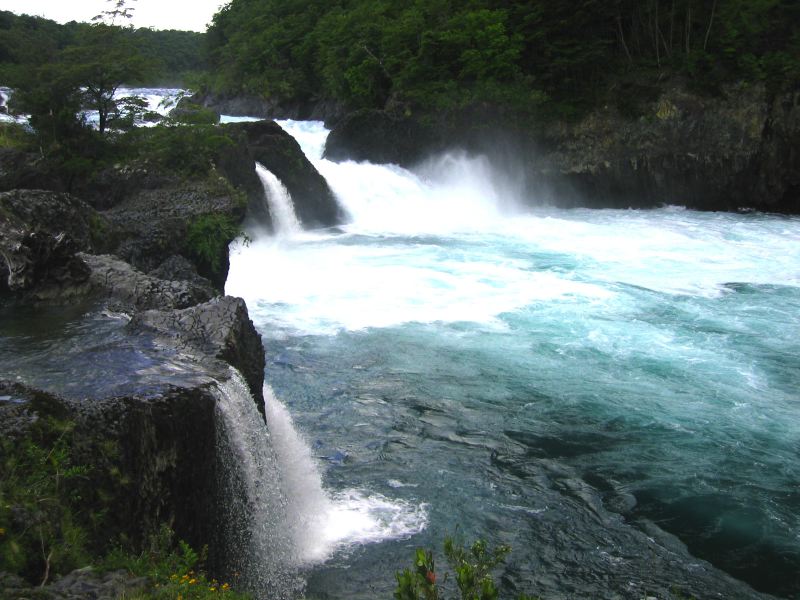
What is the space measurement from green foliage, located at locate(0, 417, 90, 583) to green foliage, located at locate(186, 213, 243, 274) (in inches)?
294

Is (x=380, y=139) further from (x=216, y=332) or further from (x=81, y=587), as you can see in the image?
(x=81, y=587)

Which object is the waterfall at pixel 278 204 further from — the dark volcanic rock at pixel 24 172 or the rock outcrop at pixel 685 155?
the rock outcrop at pixel 685 155

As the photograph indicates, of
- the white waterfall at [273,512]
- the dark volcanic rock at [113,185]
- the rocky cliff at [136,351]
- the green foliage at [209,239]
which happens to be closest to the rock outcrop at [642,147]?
the dark volcanic rock at [113,185]

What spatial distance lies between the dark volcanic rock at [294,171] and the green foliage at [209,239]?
667 centimetres

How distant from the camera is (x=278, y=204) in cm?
1903

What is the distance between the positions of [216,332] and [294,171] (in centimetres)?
1339

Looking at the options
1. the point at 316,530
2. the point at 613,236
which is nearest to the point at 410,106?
the point at 613,236

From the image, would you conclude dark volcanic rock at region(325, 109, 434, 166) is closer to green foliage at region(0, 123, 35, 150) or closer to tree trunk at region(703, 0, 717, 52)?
tree trunk at region(703, 0, 717, 52)

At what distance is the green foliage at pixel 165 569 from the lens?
162 inches

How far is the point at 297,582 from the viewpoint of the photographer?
6109 mm

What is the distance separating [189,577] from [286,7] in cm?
4004

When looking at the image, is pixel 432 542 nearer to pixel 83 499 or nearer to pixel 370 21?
pixel 83 499

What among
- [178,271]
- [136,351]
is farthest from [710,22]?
[136,351]

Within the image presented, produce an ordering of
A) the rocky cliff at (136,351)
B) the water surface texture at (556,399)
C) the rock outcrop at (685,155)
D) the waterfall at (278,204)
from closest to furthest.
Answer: the rocky cliff at (136,351), the water surface texture at (556,399), the waterfall at (278,204), the rock outcrop at (685,155)
